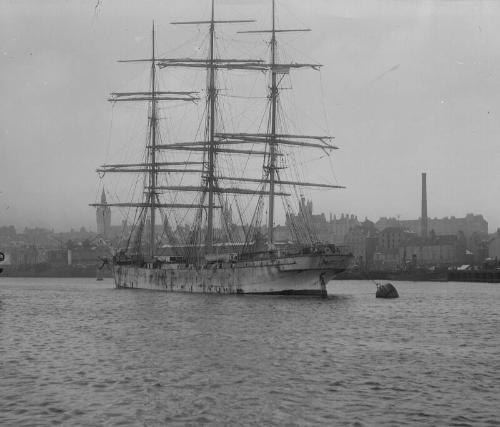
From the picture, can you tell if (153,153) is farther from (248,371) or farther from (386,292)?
→ (248,371)

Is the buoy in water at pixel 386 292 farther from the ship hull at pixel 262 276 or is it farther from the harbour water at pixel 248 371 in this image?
the harbour water at pixel 248 371

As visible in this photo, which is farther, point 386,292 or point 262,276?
point 386,292

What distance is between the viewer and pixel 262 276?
212ft

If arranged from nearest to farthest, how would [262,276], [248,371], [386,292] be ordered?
[248,371], [262,276], [386,292]

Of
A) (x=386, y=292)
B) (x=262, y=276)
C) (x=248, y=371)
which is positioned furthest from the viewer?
(x=386, y=292)

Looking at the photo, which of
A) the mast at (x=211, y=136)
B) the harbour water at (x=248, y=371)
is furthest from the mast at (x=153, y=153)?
the harbour water at (x=248, y=371)

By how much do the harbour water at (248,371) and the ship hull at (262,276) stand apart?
701 inches

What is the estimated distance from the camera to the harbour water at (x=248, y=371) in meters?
18.4

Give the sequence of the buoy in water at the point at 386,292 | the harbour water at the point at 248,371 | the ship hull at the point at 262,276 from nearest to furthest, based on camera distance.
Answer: the harbour water at the point at 248,371 < the ship hull at the point at 262,276 < the buoy in water at the point at 386,292

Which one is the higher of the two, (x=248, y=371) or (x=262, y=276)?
(x=262, y=276)

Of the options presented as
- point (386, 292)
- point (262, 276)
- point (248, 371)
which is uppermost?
point (262, 276)

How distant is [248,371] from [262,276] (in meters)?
40.5

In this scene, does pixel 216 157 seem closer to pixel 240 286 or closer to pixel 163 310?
pixel 240 286

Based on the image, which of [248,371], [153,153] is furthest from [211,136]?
[248,371]
